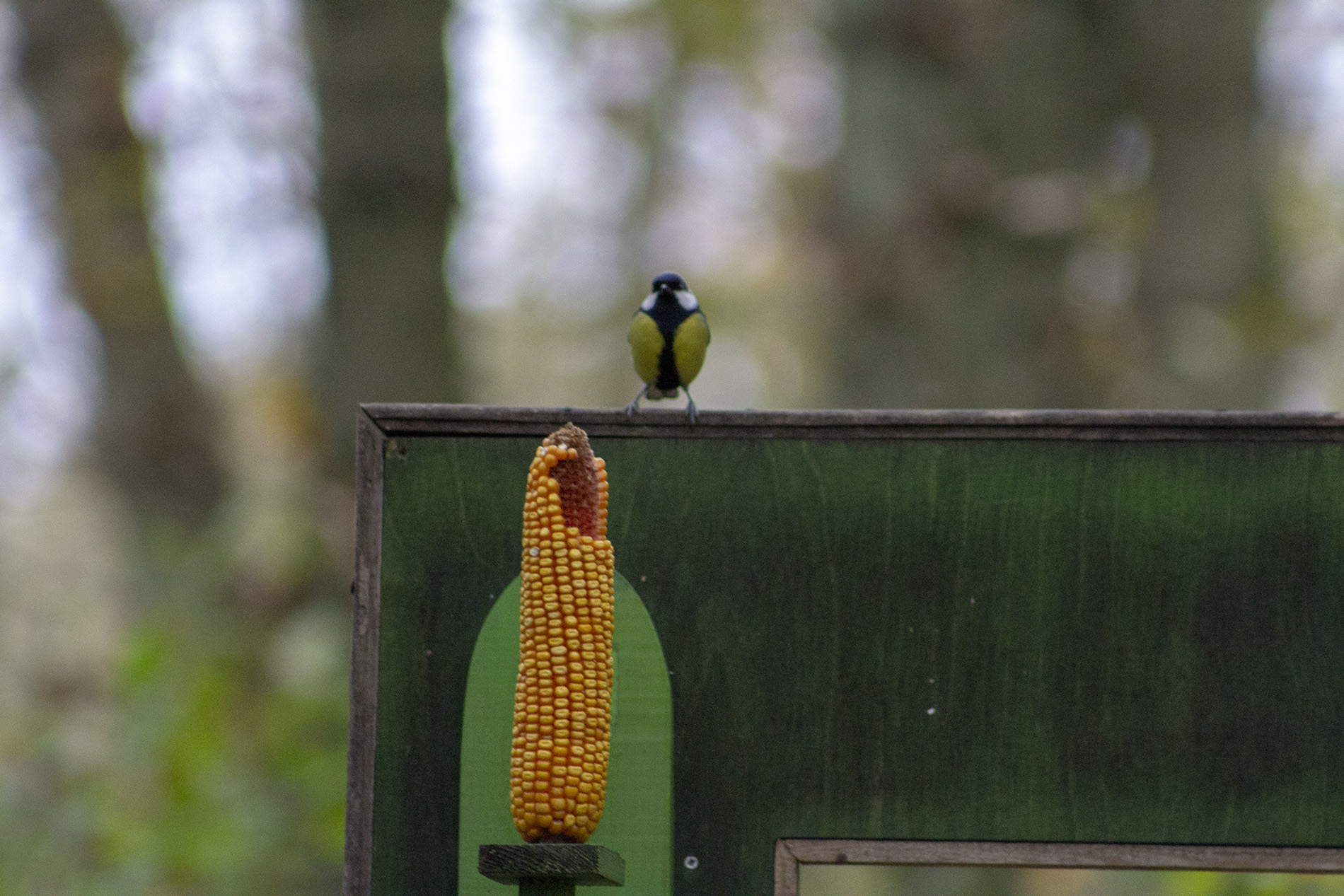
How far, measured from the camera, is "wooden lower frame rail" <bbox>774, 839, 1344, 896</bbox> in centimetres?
159

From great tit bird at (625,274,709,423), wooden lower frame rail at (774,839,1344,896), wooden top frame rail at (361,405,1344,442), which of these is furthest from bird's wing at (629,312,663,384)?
wooden lower frame rail at (774,839,1344,896)

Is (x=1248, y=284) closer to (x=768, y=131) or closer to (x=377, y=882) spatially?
(x=377, y=882)

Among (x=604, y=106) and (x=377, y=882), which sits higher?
(x=604, y=106)

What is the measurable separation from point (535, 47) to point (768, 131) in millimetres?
9567

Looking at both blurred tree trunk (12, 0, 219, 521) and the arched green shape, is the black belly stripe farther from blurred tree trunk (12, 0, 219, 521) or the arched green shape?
blurred tree trunk (12, 0, 219, 521)

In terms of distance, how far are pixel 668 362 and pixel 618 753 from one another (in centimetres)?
56

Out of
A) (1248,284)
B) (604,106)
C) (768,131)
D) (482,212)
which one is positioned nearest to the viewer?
(1248,284)

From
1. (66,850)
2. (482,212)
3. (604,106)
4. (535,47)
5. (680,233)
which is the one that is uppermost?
(604,106)

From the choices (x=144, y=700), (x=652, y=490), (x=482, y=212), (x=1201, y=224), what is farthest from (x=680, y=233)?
(x=652, y=490)

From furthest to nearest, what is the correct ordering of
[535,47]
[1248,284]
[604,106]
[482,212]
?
[604,106], [482,212], [535,47], [1248,284]

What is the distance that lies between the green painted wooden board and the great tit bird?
180 millimetres

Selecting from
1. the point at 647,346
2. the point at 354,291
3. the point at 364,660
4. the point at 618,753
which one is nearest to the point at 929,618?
the point at 618,753

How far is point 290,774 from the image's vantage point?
367 cm

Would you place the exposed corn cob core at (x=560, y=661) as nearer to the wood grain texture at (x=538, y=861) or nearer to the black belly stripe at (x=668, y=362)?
the wood grain texture at (x=538, y=861)
